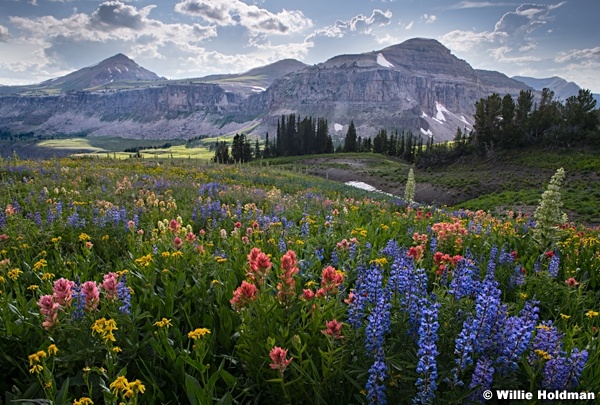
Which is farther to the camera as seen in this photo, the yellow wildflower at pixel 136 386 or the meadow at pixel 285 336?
the meadow at pixel 285 336

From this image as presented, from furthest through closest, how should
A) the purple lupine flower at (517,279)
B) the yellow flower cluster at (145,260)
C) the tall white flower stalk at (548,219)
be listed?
1. the tall white flower stalk at (548,219)
2. the purple lupine flower at (517,279)
3. the yellow flower cluster at (145,260)

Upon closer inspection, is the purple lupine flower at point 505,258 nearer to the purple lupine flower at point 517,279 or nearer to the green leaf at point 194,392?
the purple lupine flower at point 517,279

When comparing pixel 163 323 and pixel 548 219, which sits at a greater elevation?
Answer: pixel 548 219

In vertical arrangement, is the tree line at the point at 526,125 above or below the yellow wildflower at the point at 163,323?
above

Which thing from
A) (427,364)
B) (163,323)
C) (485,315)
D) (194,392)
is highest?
(485,315)

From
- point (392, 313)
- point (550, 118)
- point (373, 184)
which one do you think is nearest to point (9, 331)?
point (392, 313)

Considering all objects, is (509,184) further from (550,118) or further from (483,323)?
(483,323)

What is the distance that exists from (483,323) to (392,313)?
81 cm

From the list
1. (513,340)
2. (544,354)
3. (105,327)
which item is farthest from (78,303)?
(544,354)

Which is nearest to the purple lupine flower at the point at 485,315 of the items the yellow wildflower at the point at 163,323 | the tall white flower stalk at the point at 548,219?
the yellow wildflower at the point at 163,323

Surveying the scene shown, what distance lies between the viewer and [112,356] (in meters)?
2.34

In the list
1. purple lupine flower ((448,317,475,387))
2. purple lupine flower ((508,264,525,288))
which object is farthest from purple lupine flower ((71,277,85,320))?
purple lupine flower ((508,264,525,288))

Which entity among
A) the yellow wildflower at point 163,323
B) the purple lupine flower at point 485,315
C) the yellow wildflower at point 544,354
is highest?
the purple lupine flower at point 485,315

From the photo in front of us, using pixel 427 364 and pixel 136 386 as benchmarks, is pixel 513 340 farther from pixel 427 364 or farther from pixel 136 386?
pixel 136 386
